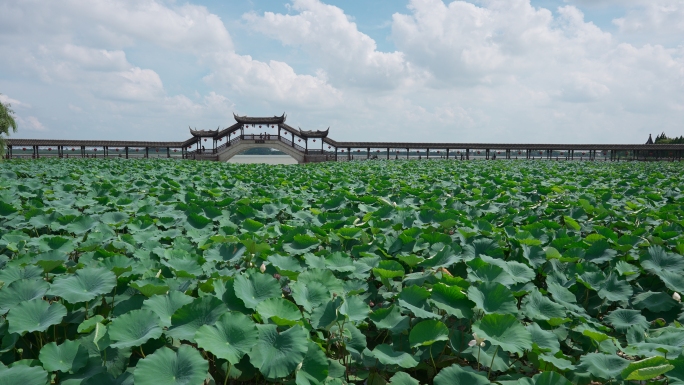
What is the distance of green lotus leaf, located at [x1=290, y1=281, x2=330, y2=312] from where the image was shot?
187cm

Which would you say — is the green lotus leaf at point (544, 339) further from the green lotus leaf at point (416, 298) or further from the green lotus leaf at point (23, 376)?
the green lotus leaf at point (23, 376)

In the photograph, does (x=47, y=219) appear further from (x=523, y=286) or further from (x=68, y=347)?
(x=523, y=286)

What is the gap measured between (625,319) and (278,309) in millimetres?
1875

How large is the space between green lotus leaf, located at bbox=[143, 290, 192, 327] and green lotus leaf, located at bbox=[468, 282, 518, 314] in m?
1.28

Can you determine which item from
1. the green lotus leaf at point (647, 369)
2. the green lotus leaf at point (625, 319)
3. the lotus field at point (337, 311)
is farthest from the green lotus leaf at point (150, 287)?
the green lotus leaf at point (625, 319)

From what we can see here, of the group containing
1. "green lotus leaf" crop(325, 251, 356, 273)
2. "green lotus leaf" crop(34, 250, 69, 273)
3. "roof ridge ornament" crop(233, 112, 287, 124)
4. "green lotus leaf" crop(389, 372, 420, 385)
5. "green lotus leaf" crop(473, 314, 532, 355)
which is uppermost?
"roof ridge ornament" crop(233, 112, 287, 124)

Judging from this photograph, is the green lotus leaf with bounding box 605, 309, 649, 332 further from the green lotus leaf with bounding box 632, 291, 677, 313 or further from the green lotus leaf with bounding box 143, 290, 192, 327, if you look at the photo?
the green lotus leaf with bounding box 143, 290, 192, 327

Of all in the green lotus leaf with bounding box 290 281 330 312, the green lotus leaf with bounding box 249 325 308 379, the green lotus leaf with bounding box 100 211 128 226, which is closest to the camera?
the green lotus leaf with bounding box 249 325 308 379

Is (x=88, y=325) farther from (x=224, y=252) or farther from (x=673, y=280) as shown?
(x=673, y=280)

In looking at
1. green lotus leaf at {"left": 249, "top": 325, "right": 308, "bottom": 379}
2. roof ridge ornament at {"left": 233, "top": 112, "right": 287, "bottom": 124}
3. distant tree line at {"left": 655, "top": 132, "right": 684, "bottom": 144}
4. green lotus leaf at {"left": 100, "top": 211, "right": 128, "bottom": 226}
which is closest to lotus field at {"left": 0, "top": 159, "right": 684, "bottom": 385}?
green lotus leaf at {"left": 249, "top": 325, "right": 308, "bottom": 379}

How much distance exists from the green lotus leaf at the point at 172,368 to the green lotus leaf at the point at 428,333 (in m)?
0.83

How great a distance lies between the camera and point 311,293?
1947mm

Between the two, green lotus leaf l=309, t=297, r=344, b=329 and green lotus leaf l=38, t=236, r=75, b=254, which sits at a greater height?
green lotus leaf l=38, t=236, r=75, b=254

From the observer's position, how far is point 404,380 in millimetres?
1617
